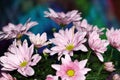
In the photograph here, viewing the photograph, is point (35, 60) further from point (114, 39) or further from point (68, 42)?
point (114, 39)

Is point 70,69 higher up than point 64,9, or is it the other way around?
point 64,9

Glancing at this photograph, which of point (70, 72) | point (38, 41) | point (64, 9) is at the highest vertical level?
point (64, 9)

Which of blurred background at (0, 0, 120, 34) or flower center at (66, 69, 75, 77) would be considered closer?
flower center at (66, 69, 75, 77)

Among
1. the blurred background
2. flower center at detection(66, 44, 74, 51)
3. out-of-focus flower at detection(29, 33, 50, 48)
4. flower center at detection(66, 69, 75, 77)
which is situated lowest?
flower center at detection(66, 69, 75, 77)

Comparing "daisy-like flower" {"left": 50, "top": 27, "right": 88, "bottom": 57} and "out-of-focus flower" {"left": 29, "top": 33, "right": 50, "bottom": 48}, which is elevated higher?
"out-of-focus flower" {"left": 29, "top": 33, "right": 50, "bottom": 48}

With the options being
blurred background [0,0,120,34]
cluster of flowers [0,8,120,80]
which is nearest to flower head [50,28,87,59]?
cluster of flowers [0,8,120,80]

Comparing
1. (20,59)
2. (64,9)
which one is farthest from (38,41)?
(64,9)

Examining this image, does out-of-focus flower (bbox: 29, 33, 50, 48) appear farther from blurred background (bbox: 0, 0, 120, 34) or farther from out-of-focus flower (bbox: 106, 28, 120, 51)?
blurred background (bbox: 0, 0, 120, 34)
